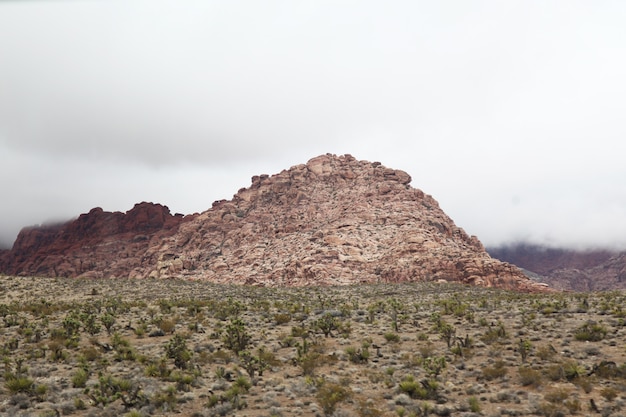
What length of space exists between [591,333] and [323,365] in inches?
538

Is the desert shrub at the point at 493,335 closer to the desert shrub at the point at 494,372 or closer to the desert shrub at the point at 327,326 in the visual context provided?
the desert shrub at the point at 494,372

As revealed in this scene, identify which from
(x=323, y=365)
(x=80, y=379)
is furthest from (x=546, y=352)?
(x=80, y=379)

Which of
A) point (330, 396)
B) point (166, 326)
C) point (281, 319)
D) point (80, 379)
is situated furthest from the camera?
point (281, 319)

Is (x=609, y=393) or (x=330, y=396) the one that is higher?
(x=609, y=393)

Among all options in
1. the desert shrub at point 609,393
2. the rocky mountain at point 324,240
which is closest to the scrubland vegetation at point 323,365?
the desert shrub at point 609,393

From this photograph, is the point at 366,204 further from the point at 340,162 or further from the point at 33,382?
the point at 33,382

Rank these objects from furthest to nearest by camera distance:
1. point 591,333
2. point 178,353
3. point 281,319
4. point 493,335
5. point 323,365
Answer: point 281,319 → point 493,335 → point 591,333 → point 178,353 → point 323,365

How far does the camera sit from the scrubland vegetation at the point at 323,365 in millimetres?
→ 13469

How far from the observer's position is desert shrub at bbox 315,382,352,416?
43.4 feet

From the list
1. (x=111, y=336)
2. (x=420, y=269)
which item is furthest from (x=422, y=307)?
(x=420, y=269)

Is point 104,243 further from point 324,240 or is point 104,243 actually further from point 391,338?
point 391,338

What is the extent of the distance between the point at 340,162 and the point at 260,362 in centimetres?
9934

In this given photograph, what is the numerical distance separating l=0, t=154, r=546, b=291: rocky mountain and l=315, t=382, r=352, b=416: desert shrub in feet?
167

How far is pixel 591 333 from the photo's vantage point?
64.4 feet
